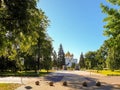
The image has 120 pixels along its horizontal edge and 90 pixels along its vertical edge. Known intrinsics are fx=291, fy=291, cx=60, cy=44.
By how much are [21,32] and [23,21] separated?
171 centimetres

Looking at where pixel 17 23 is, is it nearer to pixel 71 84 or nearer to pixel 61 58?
pixel 71 84

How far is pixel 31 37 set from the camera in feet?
74.4

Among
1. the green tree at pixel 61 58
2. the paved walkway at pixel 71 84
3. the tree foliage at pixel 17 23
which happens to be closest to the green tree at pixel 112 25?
the paved walkway at pixel 71 84

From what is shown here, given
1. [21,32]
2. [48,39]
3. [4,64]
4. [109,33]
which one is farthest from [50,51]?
[21,32]

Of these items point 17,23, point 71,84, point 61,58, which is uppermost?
point 61,58

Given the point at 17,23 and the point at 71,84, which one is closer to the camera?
the point at 17,23

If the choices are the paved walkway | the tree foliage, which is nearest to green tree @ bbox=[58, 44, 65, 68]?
the paved walkway

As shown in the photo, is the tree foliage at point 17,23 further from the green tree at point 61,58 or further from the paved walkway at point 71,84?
the green tree at point 61,58

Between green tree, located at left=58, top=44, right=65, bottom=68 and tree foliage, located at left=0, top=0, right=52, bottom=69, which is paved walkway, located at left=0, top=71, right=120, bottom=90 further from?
green tree, located at left=58, top=44, right=65, bottom=68

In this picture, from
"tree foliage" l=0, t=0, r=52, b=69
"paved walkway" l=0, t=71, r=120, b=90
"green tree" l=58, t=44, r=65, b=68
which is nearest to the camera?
"tree foliage" l=0, t=0, r=52, b=69

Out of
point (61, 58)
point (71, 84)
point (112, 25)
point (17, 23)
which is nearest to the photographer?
point (17, 23)

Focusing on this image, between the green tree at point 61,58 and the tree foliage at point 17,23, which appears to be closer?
the tree foliage at point 17,23

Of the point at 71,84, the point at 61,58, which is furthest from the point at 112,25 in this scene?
the point at 61,58

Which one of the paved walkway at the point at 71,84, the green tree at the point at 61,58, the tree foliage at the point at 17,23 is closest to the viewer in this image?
the tree foliage at the point at 17,23
